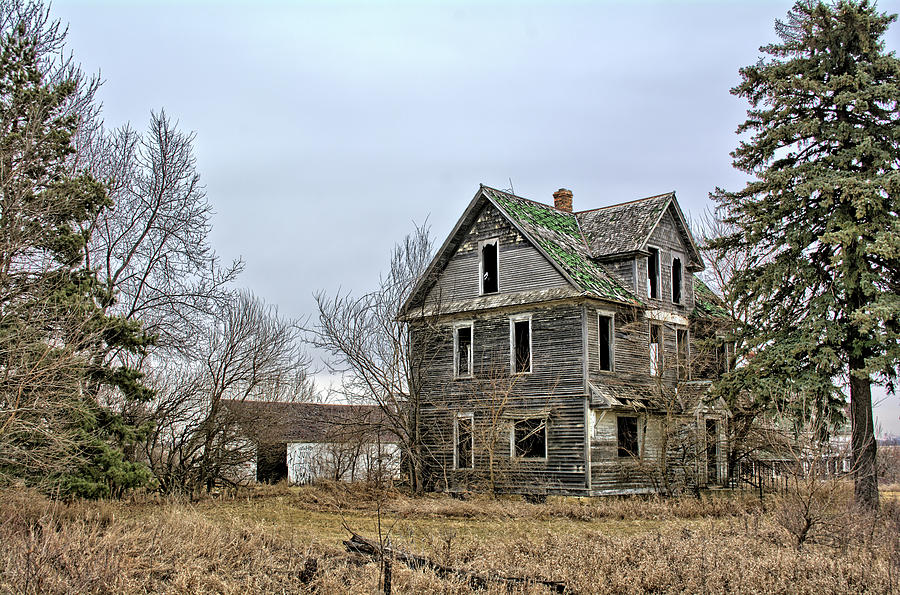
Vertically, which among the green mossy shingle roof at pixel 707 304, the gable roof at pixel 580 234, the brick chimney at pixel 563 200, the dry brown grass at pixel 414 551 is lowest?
the dry brown grass at pixel 414 551

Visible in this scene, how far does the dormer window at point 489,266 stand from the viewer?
27.2 m

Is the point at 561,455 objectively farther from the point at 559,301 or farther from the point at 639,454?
the point at 559,301

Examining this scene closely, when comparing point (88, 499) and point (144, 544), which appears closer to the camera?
point (144, 544)

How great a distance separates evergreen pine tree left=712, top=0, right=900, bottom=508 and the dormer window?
8074 millimetres

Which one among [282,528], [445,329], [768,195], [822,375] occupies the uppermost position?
[768,195]

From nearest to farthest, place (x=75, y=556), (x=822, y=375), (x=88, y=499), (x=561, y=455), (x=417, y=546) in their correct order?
(x=75, y=556), (x=417, y=546), (x=88, y=499), (x=822, y=375), (x=561, y=455)

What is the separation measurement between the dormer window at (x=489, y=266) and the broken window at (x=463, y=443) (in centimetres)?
414

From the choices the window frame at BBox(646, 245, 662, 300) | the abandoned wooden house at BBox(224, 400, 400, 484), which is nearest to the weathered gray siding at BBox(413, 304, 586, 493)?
the abandoned wooden house at BBox(224, 400, 400, 484)

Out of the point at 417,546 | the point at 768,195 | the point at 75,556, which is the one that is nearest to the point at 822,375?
the point at 768,195

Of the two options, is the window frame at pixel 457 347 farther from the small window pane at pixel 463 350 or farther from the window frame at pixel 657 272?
the window frame at pixel 657 272

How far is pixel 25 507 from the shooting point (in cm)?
1516

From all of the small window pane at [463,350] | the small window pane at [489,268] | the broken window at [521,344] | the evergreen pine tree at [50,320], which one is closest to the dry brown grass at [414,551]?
the evergreen pine tree at [50,320]

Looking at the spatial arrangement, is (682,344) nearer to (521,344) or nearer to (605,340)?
(605,340)

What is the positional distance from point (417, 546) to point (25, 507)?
24.5ft
